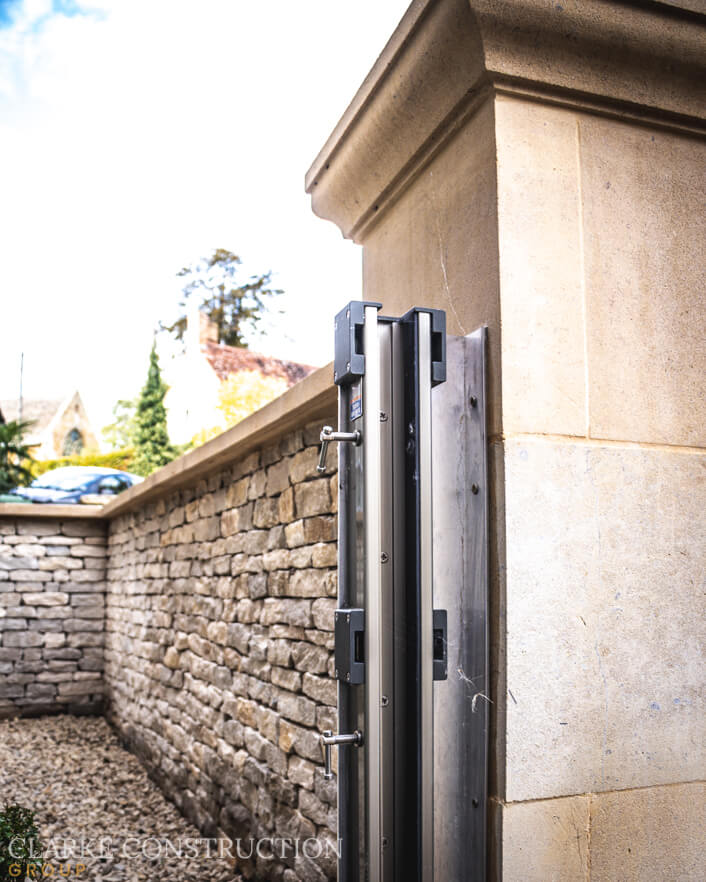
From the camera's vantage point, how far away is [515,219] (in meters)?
1.77

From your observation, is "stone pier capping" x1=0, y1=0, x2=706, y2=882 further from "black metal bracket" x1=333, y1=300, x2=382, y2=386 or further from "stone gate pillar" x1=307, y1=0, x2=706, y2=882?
"black metal bracket" x1=333, y1=300, x2=382, y2=386

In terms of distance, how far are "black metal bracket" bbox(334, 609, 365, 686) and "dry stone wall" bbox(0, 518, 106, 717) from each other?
26.9ft

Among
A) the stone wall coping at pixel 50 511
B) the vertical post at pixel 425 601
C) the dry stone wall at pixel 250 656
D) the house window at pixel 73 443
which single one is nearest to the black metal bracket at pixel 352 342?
the vertical post at pixel 425 601

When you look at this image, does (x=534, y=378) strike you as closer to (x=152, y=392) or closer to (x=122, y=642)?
(x=122, y=642)

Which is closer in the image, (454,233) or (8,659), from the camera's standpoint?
(454,233)

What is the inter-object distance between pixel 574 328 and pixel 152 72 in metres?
32.6

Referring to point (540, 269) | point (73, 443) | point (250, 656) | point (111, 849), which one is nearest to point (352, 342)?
point (540, 269)

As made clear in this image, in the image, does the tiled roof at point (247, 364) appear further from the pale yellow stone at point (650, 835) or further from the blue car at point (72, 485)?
the pale yellow stone at point (650, 835)

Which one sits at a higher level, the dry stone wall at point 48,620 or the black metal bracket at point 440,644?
the black metal bracket at point 440,644

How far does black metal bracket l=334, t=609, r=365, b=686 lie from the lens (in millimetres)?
1587

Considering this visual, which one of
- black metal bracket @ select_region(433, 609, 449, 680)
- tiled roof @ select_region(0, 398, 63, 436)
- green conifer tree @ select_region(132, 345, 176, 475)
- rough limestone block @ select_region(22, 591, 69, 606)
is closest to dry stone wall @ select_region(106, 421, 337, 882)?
black metal bracket @ select_region(433, 609, 449, 680)

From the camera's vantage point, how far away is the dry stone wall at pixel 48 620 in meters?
8.86

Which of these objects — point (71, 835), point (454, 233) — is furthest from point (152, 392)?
point (454, 233)

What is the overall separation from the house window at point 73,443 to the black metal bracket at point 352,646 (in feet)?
133
